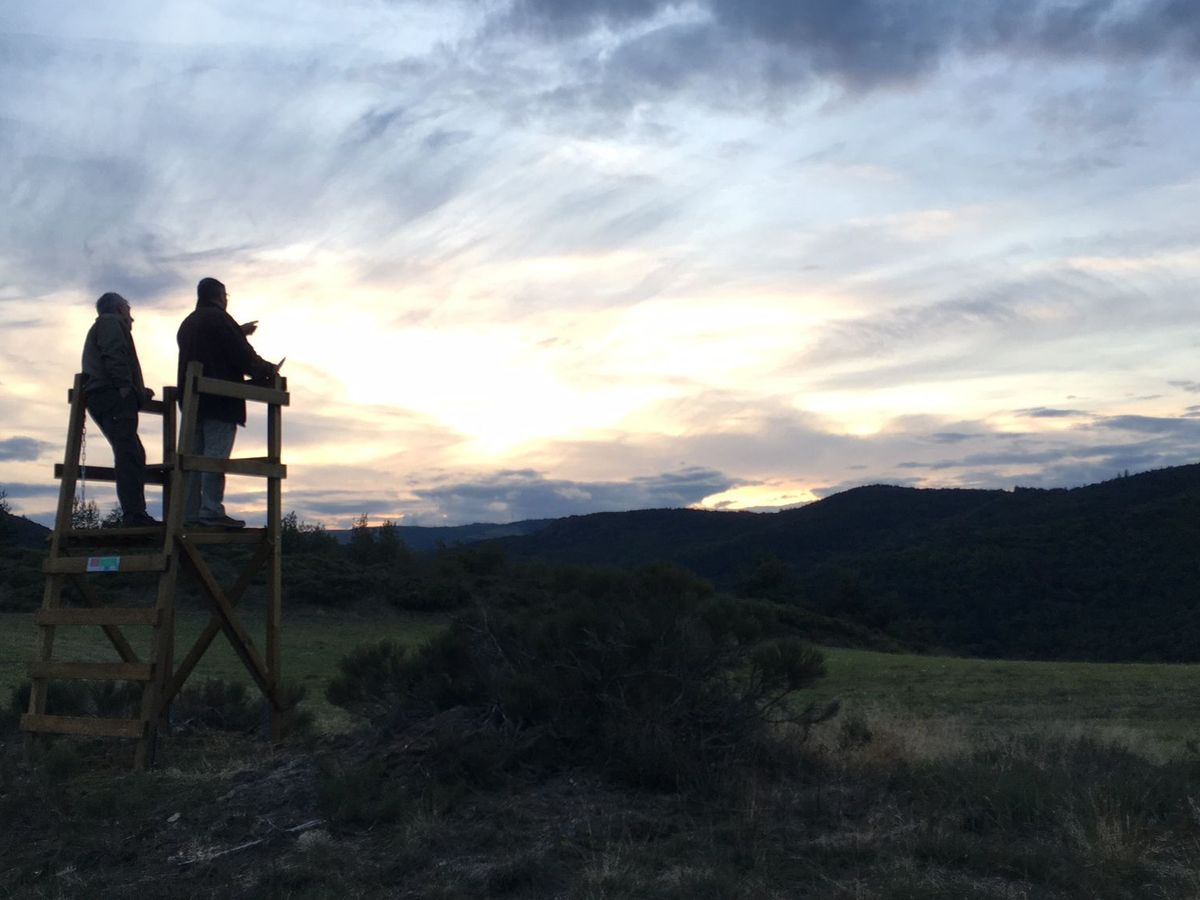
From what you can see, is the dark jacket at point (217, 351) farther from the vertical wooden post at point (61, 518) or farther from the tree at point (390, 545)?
the tree at point (390, 545)

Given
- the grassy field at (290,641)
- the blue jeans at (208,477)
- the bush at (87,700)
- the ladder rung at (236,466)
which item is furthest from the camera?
the grassy field at (290,641)

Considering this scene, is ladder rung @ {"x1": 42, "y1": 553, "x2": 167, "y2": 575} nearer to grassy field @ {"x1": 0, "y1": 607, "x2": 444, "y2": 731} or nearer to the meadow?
the meadow

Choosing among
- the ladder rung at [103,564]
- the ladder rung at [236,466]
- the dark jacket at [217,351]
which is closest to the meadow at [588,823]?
the ladder rung at [103,564]

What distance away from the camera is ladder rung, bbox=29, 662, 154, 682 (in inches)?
305

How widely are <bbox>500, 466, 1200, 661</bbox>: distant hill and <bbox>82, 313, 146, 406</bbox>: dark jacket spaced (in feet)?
83.1

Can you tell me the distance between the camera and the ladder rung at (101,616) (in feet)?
25.5

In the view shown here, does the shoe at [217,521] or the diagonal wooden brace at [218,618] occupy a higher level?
the shoe at [217,521]

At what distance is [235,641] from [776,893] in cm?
495

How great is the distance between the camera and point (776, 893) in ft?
17.6

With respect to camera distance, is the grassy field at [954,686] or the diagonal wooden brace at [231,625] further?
the grassy field at [954,686]

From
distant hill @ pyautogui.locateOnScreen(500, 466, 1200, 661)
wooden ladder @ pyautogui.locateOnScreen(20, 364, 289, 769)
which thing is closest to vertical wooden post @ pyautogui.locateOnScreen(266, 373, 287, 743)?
wooden ladder @ pyautogui.locateOnScreen(20, 364, 289, 769)

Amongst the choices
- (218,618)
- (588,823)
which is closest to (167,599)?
(218,618)

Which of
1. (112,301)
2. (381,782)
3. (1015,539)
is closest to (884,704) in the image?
(381,782)

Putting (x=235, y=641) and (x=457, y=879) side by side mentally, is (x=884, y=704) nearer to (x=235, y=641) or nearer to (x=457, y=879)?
(x=235, y=641)
